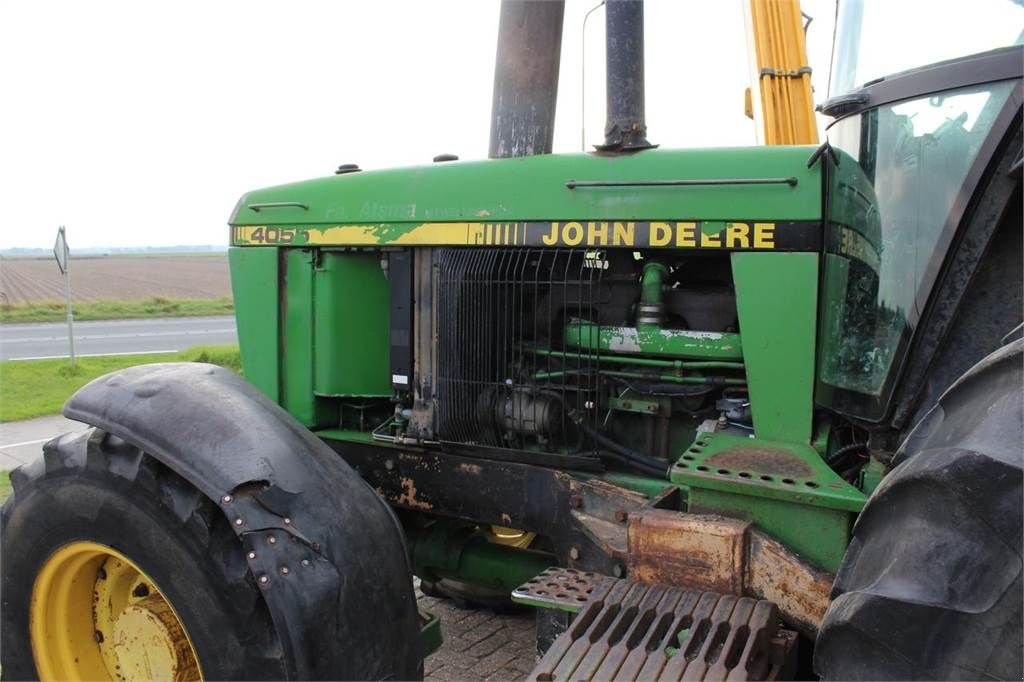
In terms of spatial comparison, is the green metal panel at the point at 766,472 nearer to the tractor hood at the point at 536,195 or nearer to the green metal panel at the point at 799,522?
the green metal panel at the point at 799,522

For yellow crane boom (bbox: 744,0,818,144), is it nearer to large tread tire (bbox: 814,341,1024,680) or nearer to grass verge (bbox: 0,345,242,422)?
large tread tire (bbox: 814,341,1024,680)

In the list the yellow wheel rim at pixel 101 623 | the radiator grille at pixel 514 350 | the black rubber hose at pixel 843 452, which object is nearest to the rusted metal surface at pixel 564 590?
the radiator grille at pixel 514 350

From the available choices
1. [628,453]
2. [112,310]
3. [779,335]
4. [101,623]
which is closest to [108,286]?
[112,310]

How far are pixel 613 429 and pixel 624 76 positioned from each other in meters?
1.28

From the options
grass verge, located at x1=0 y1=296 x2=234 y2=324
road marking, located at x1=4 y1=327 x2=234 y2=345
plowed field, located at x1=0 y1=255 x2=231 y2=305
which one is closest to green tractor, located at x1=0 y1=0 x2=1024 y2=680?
road marking, located at x1=4 y1=327 x2=234 y2=345

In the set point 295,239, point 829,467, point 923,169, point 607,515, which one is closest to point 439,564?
point 607,515

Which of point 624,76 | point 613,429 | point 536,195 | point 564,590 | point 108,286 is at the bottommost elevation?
point 564,590

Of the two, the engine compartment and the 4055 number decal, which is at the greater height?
the 4055 number decal

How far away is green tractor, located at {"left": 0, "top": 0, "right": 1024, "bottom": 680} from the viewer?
179cm

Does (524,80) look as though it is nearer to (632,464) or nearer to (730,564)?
(632,464)

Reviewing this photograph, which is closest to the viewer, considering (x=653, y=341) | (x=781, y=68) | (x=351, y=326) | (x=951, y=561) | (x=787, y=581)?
(x=951, y=561)

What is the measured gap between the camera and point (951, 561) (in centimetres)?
147

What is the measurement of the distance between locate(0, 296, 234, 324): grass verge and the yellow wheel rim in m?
18.8

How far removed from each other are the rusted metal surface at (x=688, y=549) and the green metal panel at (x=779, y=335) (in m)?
0.43
